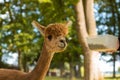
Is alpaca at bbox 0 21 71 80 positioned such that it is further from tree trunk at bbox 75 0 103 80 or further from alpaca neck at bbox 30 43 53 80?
tree trunk at bbox 75 0 103 80

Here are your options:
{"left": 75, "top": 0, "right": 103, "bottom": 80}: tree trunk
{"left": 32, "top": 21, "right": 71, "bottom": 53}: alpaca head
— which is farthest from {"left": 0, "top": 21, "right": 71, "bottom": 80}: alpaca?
{"left": 75, "top": 0, "right": 103, "bottom": 80}: tree trunk

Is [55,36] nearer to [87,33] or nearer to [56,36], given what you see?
[56,36]

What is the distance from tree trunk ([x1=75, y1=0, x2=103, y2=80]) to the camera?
12.5 meters

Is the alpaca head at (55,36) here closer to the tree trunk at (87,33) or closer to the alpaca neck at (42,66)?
the alpaca neck at (42,66)

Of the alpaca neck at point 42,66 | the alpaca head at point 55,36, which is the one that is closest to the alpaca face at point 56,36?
the alpaca head at point 55,36

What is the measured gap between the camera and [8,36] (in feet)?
85.6

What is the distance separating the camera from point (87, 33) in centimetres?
1330

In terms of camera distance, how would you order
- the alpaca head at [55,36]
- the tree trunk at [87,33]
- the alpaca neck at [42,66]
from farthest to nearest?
the tree trunk at [87,33] < the alpaca neck at [42,66] < the alpaca head at [55,36]

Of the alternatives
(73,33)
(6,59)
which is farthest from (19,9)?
(6,59)

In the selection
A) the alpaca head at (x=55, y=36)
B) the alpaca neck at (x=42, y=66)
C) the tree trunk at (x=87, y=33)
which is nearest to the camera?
the alpaca head at (x=55, y=36)

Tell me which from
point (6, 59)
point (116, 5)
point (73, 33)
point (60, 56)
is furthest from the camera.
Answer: point (6, 59)

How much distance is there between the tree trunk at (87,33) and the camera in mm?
12547

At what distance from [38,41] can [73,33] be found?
9.48 ft

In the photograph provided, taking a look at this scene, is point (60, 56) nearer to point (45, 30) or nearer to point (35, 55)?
point (35, 55)
